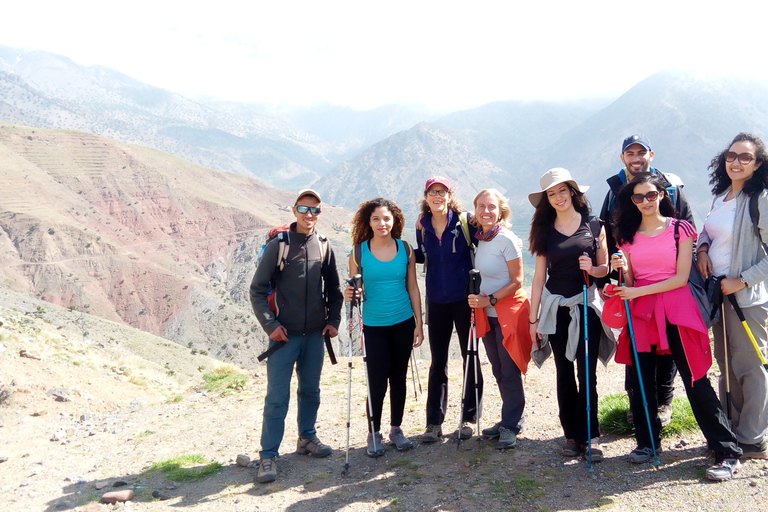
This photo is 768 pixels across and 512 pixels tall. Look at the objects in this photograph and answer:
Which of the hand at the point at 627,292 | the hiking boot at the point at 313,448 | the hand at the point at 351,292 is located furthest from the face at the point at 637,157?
the hiking boot at the point at 313,448

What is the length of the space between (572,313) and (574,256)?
527 mm

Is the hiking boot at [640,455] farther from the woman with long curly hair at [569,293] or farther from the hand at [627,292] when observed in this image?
the hand at [627,292]

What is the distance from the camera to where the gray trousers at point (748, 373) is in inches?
175

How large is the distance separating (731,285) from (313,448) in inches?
174

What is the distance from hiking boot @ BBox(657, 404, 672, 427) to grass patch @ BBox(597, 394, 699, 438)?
4cm

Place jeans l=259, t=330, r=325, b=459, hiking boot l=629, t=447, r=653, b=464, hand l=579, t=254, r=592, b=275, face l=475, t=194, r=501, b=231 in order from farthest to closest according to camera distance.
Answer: jeans l=259, t=330, r=325, b=459, face l=475, t=194, r=501, b=231, hiking boot l=629, t=447, r=653, b=464, hand l=579, t=254, r=592, b=275

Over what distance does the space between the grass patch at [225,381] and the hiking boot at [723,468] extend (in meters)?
7.51

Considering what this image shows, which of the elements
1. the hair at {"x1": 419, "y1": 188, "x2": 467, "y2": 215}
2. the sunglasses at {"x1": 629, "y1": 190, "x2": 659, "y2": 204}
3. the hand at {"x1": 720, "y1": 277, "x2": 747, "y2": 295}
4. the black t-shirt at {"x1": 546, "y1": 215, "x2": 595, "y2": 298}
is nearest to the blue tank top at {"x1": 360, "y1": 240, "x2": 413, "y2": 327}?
the hair at {"x1": 419, "y1": 188, "x2": 467, "y2": 215}

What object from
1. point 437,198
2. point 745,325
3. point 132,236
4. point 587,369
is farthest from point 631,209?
point 132,236

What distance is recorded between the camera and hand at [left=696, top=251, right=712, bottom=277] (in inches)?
185

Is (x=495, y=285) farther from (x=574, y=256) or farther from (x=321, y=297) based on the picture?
(x=321, y=297)

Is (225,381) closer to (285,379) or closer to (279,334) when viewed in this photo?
(285,379)

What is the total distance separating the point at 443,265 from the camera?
5410mm

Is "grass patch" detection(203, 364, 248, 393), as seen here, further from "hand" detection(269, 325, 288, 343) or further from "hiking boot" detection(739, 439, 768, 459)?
"hiking boot" detection(739, 439, 768, 459)
